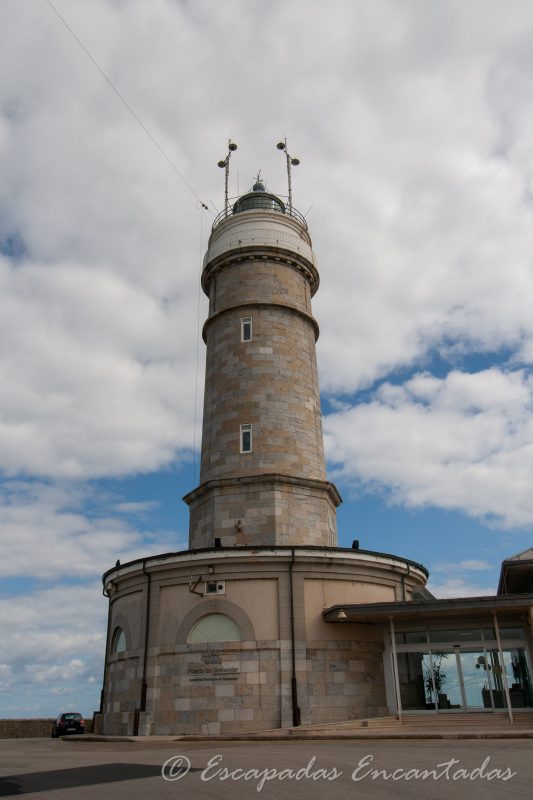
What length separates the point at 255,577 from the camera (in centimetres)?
2103

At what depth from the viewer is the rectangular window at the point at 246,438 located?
2583 cm

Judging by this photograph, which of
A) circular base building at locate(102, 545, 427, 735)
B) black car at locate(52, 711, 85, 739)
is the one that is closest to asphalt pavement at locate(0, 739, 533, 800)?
circular base building at locate(102, 545, 427, 735)

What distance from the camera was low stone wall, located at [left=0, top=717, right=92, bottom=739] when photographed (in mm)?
30500

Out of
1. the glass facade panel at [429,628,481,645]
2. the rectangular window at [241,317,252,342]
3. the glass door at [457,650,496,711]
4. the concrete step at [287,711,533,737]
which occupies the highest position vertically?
the rectangular window at [241,317,252,342]

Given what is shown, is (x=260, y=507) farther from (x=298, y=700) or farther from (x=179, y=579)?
(x=298, y=700)

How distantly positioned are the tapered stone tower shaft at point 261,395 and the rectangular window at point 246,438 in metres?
0.04

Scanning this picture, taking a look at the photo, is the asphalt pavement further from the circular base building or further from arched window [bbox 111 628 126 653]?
arched window [bbox 111 628 126 653]

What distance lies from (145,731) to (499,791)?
1463 centimetres

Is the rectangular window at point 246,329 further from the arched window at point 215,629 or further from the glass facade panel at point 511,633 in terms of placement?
the glass facade panel at point 511,633

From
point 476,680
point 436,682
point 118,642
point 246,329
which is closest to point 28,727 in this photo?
point 118,642

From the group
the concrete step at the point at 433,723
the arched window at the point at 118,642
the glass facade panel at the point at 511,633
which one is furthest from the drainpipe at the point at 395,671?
the arched window at the point at 118,642
